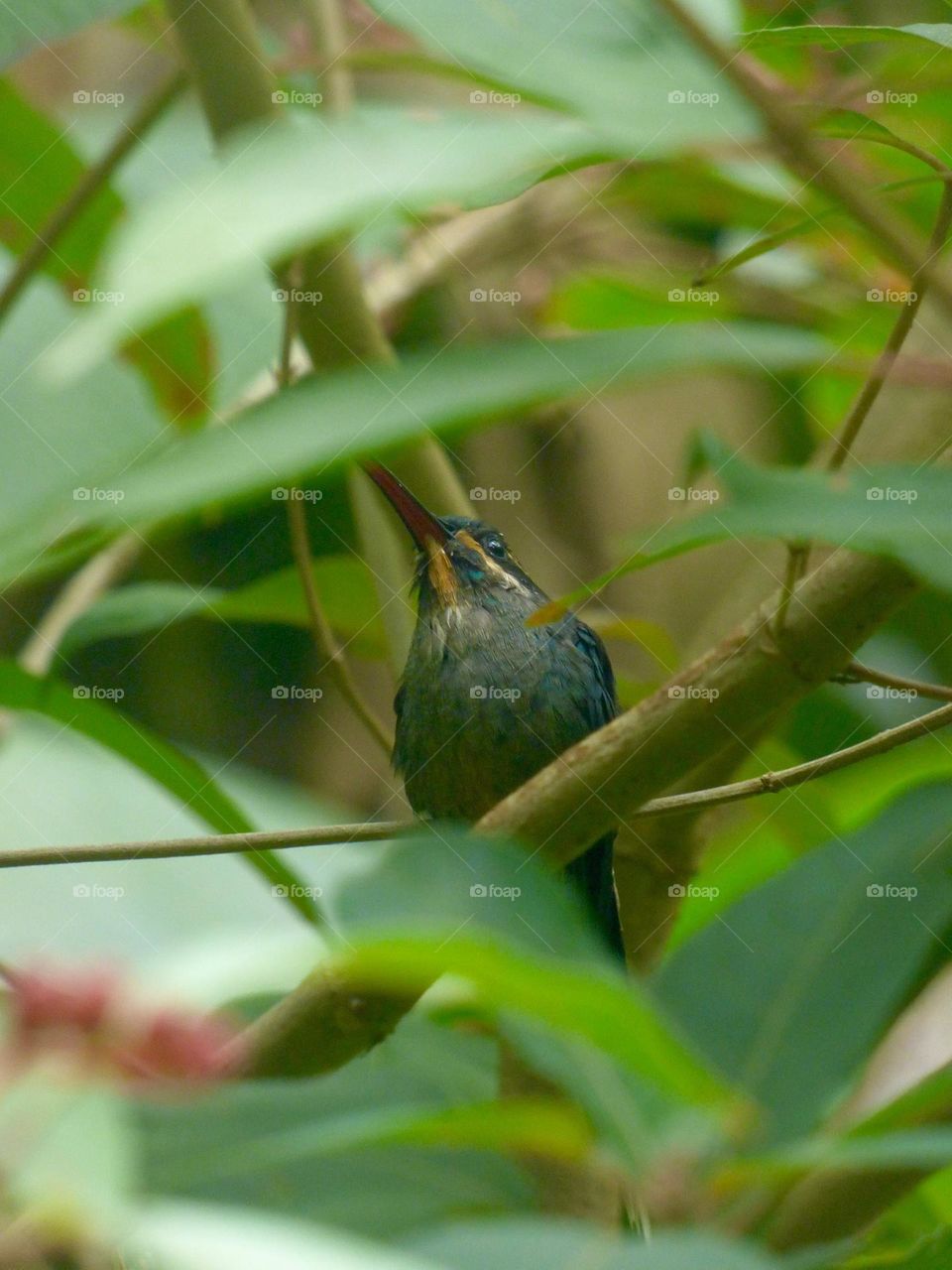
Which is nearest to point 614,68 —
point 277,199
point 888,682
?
point 277,199

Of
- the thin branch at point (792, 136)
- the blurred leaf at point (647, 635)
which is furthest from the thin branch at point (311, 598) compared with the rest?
the thin branch at point (792, 136)

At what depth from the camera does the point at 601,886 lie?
2.87 metres

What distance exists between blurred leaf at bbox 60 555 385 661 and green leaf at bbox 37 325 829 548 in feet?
4.67

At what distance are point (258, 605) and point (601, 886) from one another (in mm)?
944

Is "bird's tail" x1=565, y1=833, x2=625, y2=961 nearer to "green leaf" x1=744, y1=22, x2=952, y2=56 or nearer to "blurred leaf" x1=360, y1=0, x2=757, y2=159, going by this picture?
"green leaf" x1=744, y1=22, x2=952, y2=56

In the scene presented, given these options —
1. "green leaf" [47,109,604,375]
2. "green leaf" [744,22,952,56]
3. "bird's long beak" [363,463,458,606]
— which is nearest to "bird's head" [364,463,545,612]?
"bird's long beak" [363,463,458,606]

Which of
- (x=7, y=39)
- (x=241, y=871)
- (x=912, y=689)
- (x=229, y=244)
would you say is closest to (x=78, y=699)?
(x=241, y=871)

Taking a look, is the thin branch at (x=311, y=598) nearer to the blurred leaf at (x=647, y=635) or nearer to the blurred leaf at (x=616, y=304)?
the blurred leaf at (x=647, y=635)

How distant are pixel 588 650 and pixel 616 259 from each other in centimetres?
238

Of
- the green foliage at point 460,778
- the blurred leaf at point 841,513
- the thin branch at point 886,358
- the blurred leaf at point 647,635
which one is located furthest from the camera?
the blurred leaf at point 647,635

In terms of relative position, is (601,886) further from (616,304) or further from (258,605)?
(616,304)

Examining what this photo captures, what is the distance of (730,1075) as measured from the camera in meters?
1.11

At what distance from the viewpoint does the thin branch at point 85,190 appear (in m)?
2.12

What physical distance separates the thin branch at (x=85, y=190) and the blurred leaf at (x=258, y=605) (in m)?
0.48
